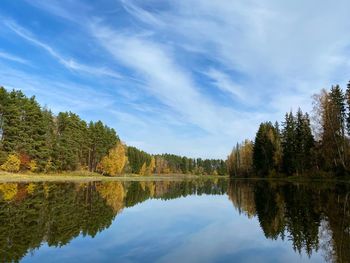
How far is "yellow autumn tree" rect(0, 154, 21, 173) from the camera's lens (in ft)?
188

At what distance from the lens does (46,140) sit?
72938mm

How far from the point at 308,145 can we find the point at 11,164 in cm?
5833

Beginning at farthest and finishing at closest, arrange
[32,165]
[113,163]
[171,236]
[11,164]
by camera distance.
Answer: [113,163] → [32,165] → [11,164] → [171,236]

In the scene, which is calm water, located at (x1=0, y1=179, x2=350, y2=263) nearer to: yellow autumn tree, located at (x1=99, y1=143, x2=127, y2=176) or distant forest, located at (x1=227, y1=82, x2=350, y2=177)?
distant forest, located at (x1=227, y1=82, x2=350, y2=177)

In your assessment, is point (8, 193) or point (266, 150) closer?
point (8, 193)

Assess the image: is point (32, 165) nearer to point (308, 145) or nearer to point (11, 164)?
point (11, 164)

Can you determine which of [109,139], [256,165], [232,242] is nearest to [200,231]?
[232,242]

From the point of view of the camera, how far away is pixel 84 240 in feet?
37.0

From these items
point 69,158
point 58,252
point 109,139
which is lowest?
point 58,252

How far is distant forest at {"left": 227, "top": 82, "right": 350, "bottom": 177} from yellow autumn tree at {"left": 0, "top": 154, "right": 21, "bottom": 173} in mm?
51876

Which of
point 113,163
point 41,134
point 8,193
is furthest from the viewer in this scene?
point 113,163

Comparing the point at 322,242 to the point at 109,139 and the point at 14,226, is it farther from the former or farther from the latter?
the point at 109,139

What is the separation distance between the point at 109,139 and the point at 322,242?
99.6 metres

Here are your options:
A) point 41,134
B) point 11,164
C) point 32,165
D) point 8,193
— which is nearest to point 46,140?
point 41,134
